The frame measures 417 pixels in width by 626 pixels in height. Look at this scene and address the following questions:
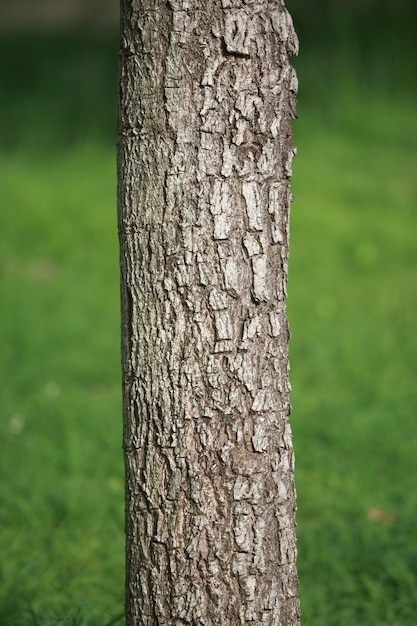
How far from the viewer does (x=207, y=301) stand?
6.11ft

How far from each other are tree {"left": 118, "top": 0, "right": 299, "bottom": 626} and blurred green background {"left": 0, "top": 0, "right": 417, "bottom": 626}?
478 mm

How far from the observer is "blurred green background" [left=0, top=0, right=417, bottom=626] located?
320 cm

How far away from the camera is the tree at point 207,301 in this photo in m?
1.82

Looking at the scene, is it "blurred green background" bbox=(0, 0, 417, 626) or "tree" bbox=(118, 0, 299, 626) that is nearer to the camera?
"tree" bbox=(118, 0, 299, 626)

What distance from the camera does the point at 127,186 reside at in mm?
1910

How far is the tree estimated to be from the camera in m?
1.82
